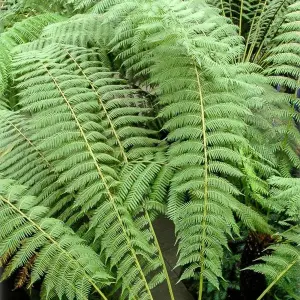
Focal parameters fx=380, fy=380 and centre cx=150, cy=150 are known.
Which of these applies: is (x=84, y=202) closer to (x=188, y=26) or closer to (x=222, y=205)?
(x=222, y=205)

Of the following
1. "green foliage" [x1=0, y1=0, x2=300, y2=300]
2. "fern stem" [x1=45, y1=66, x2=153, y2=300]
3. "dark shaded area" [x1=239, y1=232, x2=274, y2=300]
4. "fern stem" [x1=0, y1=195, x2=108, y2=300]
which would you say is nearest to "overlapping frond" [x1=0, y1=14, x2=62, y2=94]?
"green foliage" [x1=0, y1=0, x2=300, y2=300]

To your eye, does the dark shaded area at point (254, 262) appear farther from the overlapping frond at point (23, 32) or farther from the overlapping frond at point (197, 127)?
the overlapping frond at point (23, 32)

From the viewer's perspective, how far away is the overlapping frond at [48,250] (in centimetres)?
137

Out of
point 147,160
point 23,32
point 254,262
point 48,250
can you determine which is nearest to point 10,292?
point 48,250

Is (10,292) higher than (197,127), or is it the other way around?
(197,127)

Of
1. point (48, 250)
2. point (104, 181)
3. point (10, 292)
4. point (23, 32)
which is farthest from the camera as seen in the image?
point (23, 32)

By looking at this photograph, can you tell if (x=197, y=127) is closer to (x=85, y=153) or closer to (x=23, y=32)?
(x=85, y=153)

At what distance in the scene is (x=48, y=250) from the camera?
1391mm

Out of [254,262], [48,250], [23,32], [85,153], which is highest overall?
[23,32]

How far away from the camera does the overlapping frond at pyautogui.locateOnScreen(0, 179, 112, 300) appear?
4.48 feet

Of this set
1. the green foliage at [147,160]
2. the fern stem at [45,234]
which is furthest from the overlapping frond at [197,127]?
the fern stem at [45,234]

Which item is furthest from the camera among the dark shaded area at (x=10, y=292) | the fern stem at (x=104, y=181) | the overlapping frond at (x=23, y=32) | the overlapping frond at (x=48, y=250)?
the overlapping frond at (x=23, y=32)

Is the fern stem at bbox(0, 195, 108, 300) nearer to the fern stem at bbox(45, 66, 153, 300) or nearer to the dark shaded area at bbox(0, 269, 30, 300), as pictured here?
the fern stem at bbox(45, 66, 153, 300)

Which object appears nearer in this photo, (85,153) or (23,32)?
(85,153)
